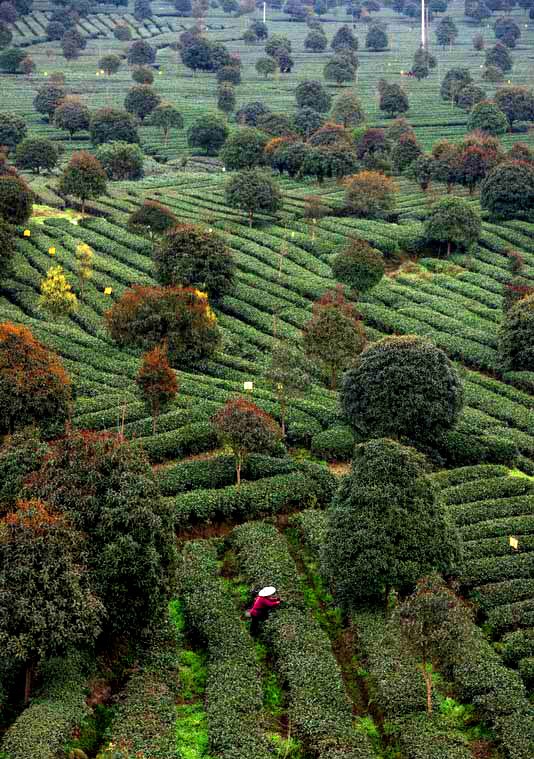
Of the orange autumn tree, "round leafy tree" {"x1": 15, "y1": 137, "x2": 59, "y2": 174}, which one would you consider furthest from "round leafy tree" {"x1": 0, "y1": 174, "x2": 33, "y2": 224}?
the orange autumn tree

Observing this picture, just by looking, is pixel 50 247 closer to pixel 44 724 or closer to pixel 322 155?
pixel 322 155

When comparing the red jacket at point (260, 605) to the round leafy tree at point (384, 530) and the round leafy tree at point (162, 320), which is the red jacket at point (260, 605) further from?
the round leafy tree at point (162, 320)

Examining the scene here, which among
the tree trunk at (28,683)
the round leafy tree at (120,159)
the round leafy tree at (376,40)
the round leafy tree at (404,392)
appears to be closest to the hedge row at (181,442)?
the round leafy tree at (404,392)

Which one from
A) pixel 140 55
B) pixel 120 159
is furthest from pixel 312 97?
pixel 140 55

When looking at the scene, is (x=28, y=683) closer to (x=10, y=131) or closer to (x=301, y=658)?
(x=301, y=658)

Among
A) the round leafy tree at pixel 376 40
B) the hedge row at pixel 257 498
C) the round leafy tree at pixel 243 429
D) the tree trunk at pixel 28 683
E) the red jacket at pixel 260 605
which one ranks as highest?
the round leafy tree at pixel 376 40

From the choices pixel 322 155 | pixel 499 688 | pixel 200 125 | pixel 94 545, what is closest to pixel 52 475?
pixel 94 545
